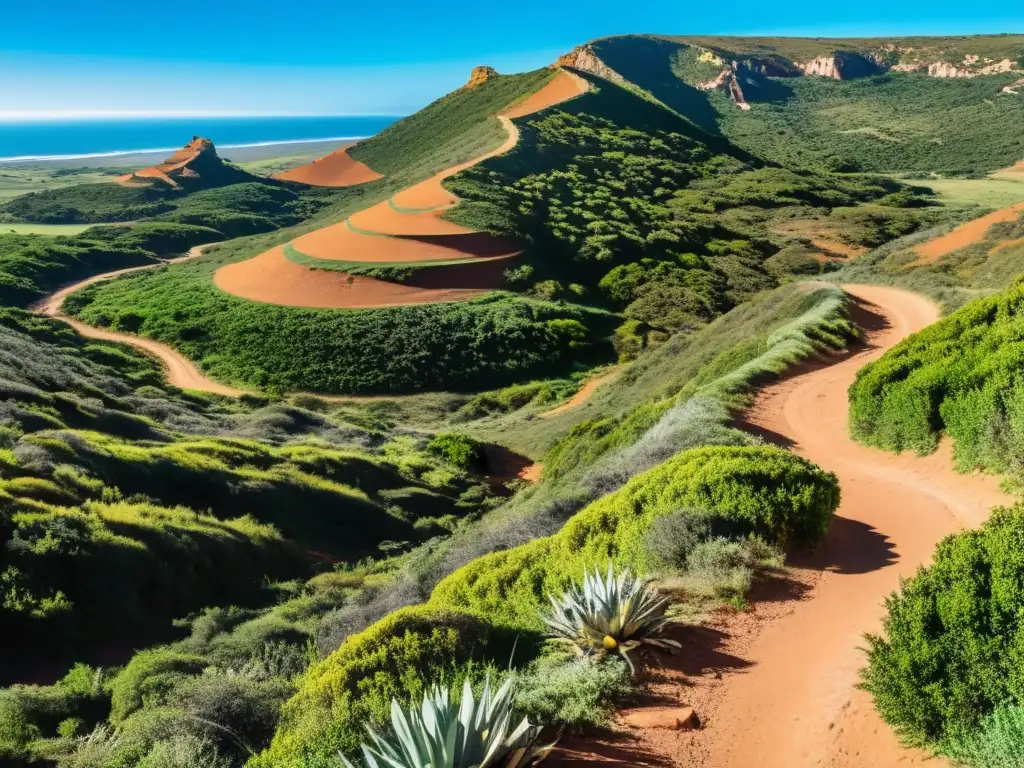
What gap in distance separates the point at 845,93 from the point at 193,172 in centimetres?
12303

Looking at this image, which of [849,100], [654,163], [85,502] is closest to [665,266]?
[654,163]

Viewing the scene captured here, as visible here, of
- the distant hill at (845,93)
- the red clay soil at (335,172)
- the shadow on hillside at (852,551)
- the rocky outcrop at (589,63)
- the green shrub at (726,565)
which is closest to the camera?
the green shrub at (726,565)

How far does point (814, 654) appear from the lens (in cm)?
473

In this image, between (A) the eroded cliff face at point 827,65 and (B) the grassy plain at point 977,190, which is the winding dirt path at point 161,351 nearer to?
(B) the grassy plain at point 977,190

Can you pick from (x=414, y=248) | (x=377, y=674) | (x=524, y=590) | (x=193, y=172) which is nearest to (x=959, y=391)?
(x=524, y=590)

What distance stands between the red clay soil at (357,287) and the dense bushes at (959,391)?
29.3m

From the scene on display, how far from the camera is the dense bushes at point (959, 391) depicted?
7773 millimetres

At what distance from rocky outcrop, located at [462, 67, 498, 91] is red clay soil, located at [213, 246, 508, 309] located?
75784 millimetres

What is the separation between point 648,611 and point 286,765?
2503mm

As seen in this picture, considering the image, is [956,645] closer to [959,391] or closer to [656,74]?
[959,391]

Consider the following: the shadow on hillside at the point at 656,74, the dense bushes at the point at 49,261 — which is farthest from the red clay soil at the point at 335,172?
the shadow on hillside at the point at 656,74

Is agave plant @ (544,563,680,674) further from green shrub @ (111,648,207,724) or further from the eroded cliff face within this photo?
the eroded cliff face

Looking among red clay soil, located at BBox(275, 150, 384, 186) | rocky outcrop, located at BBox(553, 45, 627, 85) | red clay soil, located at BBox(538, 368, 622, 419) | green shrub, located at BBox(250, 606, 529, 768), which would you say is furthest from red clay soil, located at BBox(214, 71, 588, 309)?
rocky outcrop, located at BBox(553, 45, 627, 85)

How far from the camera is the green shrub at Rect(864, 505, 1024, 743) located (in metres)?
3.42
